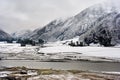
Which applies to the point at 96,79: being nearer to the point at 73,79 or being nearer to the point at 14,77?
the point at 73,79

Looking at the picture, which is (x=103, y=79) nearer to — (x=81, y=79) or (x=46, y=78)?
(x=81, y=79)

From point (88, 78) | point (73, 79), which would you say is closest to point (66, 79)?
point (73, 79)

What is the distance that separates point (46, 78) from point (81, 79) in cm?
797

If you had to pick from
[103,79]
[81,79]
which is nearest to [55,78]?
[81,79]

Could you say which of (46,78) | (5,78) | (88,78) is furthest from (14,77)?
(88,78)

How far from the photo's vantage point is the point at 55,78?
62812 mm

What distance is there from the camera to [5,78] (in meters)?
62.4

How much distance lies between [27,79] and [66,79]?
28.4 feet

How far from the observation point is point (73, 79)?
203 ft

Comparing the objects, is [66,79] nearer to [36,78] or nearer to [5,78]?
[36,78]

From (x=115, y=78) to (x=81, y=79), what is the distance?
7927 millimetres

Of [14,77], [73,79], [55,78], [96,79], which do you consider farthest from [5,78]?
[96,79]

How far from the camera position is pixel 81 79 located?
203 feet

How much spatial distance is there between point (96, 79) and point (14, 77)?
18632mm
